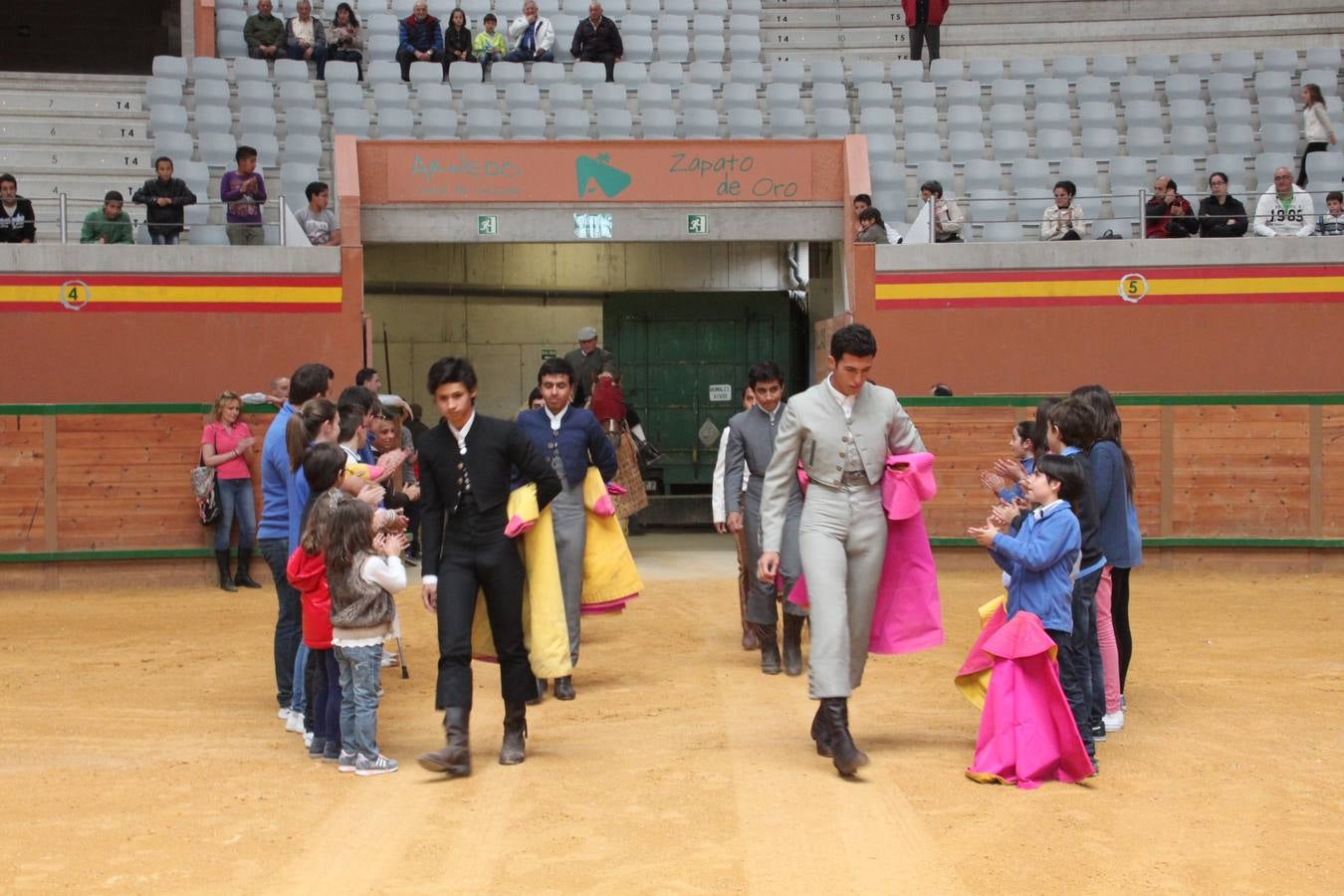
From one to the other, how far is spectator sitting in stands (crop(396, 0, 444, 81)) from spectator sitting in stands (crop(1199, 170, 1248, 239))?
9.61 metres

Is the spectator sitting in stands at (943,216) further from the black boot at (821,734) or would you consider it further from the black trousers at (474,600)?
the black trousers at (474,600)

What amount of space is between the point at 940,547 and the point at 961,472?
705 millimetres

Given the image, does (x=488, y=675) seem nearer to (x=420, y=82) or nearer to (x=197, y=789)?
(x=197, y=789)

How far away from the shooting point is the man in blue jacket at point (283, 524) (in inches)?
296

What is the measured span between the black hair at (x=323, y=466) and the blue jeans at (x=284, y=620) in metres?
0.89

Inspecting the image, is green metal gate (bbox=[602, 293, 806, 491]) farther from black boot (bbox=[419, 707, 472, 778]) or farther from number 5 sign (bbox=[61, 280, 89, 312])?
black boot (bbox=[419, 707, 472, 778])

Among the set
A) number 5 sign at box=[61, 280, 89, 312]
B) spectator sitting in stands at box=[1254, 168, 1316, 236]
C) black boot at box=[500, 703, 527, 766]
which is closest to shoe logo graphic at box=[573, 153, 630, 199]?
number 5 sign at box=[61, 280, 89, 312]

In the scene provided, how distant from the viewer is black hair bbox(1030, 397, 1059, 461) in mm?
7030

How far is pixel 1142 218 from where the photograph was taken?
15375mm

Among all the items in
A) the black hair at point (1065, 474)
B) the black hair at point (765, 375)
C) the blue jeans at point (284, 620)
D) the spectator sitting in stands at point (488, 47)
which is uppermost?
the spectator sitting in stands at point (488, 47)

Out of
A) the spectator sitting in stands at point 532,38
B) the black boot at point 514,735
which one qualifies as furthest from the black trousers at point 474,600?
the spectator sitting in stands at point 532,38

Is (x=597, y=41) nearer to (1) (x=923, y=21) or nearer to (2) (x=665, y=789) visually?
(1) (x=923, y=21)

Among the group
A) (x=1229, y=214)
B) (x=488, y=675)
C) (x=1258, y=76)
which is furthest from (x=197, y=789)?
(x=1258, y=76)

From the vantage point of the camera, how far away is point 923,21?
20531 mm
